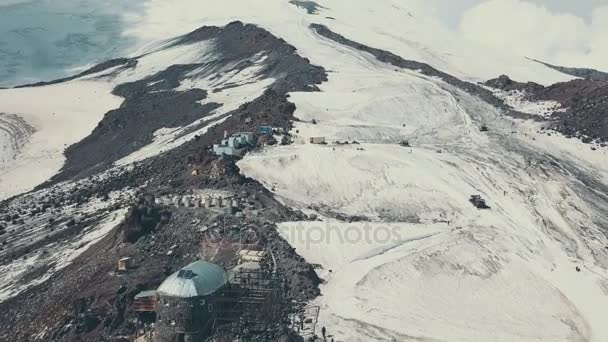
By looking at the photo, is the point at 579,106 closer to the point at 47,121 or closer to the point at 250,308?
the point at 250,308

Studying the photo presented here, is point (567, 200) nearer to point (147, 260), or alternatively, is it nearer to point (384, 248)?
point (384, 248)

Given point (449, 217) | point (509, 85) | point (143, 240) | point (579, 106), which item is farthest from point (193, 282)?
point (509, 85)

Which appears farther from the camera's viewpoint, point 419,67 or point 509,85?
point 419,67

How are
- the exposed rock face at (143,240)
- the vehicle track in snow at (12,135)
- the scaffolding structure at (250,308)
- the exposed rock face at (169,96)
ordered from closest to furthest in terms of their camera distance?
the scaffolding structure at (250,308), the exposed rock face at (143,240), the exposed rock face at (169,96), the vehicle track in snow at (12,135)

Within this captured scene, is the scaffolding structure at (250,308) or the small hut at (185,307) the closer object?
the small hut at (185,307)

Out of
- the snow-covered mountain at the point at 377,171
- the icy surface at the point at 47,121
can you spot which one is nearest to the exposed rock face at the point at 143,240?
the snow-covered mountain at the point at 377,171

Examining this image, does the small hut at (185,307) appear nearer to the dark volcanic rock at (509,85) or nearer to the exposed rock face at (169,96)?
the exposed rock face at (169,96)

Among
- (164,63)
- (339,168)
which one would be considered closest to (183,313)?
(339,168)
